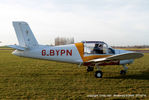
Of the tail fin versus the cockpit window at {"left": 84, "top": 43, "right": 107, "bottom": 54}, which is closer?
the tail fin

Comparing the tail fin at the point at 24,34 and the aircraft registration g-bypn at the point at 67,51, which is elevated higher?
the tail fin at the point at 24,34

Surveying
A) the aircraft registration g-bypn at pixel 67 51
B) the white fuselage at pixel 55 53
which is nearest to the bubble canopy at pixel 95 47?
the aircraft registration g-bypn at pixel 67 51

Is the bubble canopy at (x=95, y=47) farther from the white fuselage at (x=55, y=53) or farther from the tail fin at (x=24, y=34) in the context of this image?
the tail fin at (x=24, y=34)

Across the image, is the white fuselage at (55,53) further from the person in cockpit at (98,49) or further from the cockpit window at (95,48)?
the person in cockpit at (98,49)

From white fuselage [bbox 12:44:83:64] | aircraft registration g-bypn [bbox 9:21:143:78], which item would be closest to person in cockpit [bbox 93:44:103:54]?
aircraft registration g-bypn [bbox 9:21:143:78]

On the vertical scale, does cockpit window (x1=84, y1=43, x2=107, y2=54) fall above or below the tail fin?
below

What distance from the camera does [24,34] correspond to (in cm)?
882

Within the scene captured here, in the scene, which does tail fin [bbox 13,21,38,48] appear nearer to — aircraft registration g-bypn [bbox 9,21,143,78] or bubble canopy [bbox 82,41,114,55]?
aircraft registration g-bypn [bbox 9,21,143,78]

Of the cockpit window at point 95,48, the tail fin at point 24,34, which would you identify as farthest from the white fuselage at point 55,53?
the cockpit window at point 95,48

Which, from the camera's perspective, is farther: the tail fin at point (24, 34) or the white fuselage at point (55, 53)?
the white fuselage at point (55, 53)

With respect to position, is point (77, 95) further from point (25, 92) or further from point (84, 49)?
point (84, 49)

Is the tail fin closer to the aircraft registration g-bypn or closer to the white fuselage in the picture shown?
the aircraft registration g-bypn

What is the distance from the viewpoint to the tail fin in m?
8.66

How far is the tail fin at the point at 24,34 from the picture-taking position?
28.4 ft
